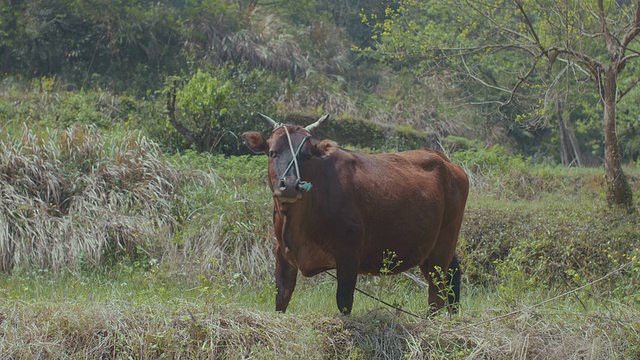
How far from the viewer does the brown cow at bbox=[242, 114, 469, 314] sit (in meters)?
8.24

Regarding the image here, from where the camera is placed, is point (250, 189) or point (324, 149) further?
point (250, 189)

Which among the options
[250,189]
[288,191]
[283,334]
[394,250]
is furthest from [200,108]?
[283,334]

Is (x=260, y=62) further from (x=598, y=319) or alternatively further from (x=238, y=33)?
(x=598, y=319)

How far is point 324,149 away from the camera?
8.55 m

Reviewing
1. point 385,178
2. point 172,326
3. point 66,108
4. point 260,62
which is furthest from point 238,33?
point 172,326

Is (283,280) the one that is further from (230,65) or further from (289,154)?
(230,65)

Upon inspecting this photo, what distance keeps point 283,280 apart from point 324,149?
1.36 m

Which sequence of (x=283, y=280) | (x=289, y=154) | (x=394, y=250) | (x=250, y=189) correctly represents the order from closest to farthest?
(x=289, y=154)
(x=283, y=280)
(x=394, y=250)
(x=250, y=189)

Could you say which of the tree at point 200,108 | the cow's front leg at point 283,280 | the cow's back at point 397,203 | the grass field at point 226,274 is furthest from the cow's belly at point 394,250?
the tree at point 200,108

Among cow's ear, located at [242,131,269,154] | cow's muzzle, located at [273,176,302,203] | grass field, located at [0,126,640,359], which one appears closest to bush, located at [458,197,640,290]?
grass field, located at [0,126,640,359]

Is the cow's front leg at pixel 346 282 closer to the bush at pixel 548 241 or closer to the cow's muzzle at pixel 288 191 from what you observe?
the cow's muzzle at pixel 288 191

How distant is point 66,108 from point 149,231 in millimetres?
6202

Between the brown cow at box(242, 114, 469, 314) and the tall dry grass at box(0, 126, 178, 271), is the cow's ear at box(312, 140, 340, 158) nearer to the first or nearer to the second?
the brown cow at box(242, 114, 469, 314)

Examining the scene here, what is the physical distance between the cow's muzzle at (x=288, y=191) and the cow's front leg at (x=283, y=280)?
3.53 ft
